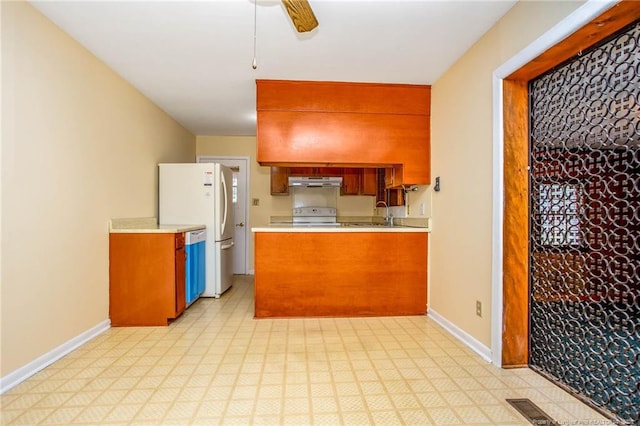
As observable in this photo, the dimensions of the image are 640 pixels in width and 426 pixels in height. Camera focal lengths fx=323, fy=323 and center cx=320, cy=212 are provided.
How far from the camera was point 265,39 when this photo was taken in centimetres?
243

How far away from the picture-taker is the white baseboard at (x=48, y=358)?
191 cm

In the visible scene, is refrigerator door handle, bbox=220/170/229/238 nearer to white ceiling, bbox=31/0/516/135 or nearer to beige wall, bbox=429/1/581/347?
white ceiling, bbox=31/0/516/135

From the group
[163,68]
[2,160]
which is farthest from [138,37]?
[2,160]

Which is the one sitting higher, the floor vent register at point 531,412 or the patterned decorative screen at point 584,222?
the patterned decorative screen at point 584,222

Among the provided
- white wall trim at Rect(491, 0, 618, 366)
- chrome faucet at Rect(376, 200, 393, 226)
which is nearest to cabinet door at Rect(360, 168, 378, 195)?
chrome faucet at Rect(376, 200, 393, 226)

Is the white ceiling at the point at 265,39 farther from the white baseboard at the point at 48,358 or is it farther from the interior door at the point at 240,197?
the white baseboard at the point at 48,358

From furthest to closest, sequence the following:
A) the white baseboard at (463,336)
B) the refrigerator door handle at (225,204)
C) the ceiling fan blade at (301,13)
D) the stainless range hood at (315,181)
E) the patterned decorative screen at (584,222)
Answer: the stainless range hood at (315,181) → the refrigerator door handle at (225,204) → the white baseboard at (463,336) → the patterned decorative screen at (584,222) → the ceiling fan blade at (301,13)

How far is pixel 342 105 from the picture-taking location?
3.28 meters

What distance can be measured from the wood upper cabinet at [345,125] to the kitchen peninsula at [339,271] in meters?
0.72

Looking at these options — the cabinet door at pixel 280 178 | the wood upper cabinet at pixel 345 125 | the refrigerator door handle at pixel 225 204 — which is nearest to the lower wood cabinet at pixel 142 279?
the refrigerator door handle at pixel 225 204

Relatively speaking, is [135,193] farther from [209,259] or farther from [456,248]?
[456,248]

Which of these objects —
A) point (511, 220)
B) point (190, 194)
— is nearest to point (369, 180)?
point (190, 194)

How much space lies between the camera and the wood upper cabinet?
323 centimetres

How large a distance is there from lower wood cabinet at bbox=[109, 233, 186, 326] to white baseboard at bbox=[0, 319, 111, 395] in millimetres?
227
